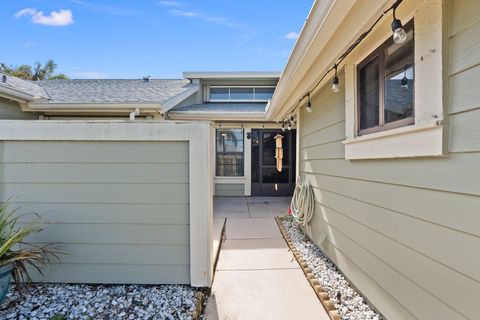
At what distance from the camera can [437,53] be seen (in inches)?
56.3

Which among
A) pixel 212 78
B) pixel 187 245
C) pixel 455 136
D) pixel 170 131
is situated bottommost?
pixel 187 245

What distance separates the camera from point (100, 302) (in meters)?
2.29

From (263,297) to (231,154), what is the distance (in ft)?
20.0

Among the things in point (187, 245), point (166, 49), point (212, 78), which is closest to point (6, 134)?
point (187, 245)

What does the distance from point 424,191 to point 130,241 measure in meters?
2.48

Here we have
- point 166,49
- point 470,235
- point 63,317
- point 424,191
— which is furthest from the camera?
point 166,49

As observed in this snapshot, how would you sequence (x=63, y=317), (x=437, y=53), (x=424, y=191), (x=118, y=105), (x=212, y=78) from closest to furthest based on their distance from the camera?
(x=437, y=53), (x=424, y=191), (x=63, y=317), (x=118, y=105), (x=212, y=78)

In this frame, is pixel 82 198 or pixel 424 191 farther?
pixel 82 198

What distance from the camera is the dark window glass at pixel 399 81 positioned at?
5.76 ft

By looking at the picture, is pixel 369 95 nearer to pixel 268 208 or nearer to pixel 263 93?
pixel 268 208

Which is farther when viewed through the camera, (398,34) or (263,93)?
(263,93)

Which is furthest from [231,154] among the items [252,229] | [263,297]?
[263,297]

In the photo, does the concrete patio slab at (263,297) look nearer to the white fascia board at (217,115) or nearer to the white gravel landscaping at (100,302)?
the white gravel landscaping at (100,302)

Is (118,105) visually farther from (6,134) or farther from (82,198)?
(82,198)
